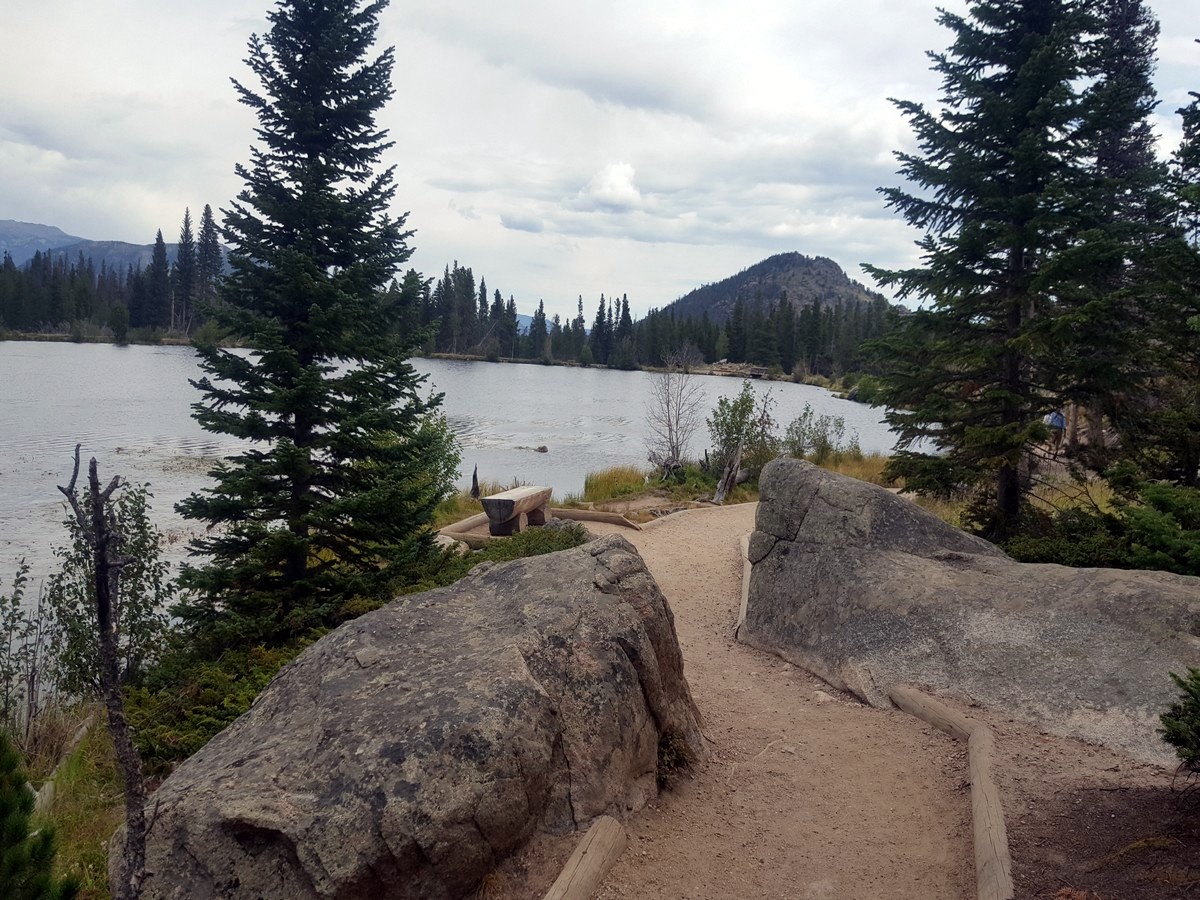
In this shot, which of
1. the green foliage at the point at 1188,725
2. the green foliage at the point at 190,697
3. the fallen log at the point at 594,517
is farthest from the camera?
the fallen log at the point at 594,517

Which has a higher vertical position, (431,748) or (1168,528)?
(1168,528)

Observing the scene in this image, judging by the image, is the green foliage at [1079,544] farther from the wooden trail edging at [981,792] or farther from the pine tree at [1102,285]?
the wooden trail edging at [981,792]

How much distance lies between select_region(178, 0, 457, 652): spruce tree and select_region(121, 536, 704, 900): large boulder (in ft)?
11.2

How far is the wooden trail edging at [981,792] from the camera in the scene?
12.1ft

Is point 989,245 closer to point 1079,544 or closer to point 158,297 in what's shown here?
point 1079,544

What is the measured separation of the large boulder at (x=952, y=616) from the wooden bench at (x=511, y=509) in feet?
16.8

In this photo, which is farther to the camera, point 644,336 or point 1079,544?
point 644,336

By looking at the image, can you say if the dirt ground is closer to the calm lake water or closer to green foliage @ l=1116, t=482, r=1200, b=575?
green foliage @ l=1116, t=482, r=1200, b=575

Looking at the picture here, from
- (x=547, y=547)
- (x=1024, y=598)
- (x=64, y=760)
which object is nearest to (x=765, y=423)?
(x=547, y=547)


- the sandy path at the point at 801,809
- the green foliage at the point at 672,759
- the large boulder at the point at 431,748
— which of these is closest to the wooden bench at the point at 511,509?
the sandy path at the point at 801,809

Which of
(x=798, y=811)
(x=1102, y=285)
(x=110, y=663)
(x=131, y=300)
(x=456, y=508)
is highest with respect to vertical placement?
(x=131, y=300)

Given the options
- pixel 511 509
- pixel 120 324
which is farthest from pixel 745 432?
pixel 120 324

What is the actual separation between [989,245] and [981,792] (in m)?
7.44

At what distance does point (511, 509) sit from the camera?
12.8 m
